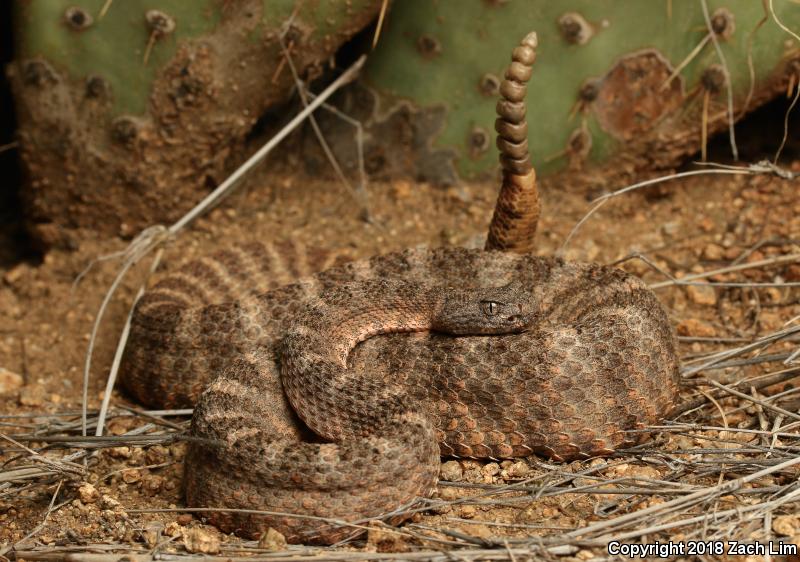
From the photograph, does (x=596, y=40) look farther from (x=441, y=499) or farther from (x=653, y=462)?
(x=441, y=499)

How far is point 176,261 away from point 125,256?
576 mm

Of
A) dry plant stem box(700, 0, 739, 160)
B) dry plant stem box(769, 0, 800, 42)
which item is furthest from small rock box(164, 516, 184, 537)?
dry plant stem box(769, 0, 800, 42)

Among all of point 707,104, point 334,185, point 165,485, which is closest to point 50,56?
point 334,185

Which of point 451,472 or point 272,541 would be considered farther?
point 451,472

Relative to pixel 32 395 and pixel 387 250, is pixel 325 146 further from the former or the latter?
pixel 32 395

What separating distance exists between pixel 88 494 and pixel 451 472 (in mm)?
1792

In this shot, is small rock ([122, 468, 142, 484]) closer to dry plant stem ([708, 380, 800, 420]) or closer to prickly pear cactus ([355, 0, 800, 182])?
dry plant stem ([708, 380, 800, 420])

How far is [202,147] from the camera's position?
675cm

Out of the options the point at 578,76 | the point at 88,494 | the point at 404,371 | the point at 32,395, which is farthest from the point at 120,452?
the point at 578,76

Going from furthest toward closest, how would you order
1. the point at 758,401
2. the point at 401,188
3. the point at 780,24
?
the point at 401,188 → the point at 780,24 → the point at 758,401

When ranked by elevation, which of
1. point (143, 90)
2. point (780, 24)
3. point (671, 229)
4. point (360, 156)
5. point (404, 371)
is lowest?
point (404, 371)

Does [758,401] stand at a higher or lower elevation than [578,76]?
lower

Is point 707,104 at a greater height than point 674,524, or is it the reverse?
point 707,104

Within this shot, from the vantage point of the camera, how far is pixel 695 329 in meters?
5.81
